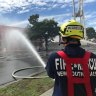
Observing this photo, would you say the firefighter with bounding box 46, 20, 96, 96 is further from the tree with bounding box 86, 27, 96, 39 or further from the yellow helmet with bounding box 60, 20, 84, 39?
the tree with bounding box 86, 27, 96, 39

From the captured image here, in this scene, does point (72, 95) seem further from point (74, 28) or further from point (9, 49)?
point (9, 49)

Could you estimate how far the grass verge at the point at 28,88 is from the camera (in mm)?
10250

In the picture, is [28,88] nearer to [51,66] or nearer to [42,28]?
[51,66]

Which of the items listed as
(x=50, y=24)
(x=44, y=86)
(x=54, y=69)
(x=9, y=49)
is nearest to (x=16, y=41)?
(x=9, y=49)

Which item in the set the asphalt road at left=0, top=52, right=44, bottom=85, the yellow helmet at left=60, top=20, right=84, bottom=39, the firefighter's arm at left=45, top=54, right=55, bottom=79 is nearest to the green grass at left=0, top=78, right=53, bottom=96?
the asphalt road at left=0, top=52, right=44, bottom=85

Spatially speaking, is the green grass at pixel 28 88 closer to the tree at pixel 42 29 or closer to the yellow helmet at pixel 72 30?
the yellow helmet at pixel 72 30

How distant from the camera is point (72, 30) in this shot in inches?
138

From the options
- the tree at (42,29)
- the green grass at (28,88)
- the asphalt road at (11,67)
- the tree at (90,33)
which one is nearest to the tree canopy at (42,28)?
the tree at (42,29)

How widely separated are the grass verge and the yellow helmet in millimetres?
6621

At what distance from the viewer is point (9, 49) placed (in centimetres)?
7025

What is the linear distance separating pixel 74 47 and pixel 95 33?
12846 cm

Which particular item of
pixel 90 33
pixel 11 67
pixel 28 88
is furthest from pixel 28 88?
pixel 90 33

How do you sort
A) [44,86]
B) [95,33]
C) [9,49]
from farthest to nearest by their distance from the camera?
[95,33] → [9,49] → [44,86]

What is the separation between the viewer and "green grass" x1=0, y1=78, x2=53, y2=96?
10.2 m
